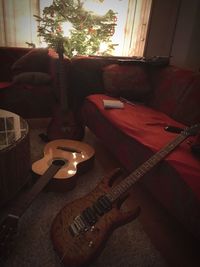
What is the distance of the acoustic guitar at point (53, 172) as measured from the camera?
980 millimetres

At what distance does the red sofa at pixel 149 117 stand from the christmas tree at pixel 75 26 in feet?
4.35

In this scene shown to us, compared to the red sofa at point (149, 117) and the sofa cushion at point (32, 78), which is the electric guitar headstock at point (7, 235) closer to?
the red sofa at point (149, 117)

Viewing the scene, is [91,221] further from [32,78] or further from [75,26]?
[75,26]

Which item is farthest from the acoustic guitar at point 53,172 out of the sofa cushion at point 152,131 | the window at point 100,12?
the window at point 100,12

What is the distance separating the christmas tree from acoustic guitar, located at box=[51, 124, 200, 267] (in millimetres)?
2655

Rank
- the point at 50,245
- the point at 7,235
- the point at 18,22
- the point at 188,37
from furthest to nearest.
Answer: the point at 18,22
the point at 188,37
the point at 50,245
the point at 7,235

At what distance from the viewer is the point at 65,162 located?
1.55 m

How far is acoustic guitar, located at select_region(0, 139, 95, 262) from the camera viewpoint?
3.22ft

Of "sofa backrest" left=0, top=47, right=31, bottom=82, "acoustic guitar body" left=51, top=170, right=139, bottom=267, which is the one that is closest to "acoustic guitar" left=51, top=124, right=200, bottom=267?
"acoustic guitar body" left=51, top=170, right=139, bottom=267

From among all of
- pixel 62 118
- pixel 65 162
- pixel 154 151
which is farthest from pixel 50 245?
pixel 62 118

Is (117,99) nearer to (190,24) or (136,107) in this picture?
(136,107)

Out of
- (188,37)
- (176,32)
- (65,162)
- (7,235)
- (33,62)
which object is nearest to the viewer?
(7,235)

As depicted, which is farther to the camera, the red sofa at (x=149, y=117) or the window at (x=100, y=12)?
the window at (x=100, y=12)

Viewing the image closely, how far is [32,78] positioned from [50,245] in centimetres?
178
